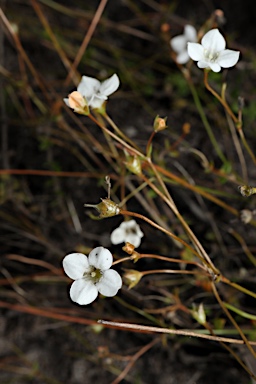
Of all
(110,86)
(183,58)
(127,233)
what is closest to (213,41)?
(110,86)

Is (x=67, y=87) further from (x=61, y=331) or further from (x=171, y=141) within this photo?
(x=61, y=331)

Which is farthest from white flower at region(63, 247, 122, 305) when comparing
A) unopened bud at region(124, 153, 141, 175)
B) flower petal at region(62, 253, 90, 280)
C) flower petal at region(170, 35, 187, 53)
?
flower petal at region(170, 35, 187, 53)

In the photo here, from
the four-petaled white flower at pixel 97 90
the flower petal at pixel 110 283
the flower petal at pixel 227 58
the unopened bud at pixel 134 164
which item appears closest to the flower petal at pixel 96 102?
the four-petaled white flower at pixel 97 90

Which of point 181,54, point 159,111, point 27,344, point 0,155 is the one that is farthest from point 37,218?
point 181,54

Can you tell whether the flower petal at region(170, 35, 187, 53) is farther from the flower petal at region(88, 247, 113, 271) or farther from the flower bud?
the flower petal at region(88, 247, 113, 271)

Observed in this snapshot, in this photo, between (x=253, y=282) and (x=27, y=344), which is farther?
(x=27, y=344)

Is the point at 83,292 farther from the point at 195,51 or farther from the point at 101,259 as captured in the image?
the point at 195,51

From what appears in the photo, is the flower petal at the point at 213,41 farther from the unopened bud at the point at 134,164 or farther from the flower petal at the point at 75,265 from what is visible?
the flower petal at the point at 75,265
